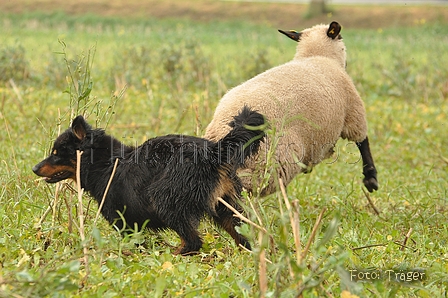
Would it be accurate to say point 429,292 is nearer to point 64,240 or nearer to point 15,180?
point 64,240

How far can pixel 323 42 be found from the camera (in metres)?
6.67

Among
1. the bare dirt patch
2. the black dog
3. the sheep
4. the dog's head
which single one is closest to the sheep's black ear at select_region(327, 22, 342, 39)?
the sheep

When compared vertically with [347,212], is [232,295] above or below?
above

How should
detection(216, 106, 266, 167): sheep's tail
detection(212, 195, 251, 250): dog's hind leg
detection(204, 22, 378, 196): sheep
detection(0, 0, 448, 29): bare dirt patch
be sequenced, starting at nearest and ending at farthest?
detection(216, 106, 266, 167): sheep's tail
detection(212, 195, 251, 250): dog's hind leg
detection(204, 22, 378, 196): sheep
detection(0, 0, 448, 29): bare dirt patch

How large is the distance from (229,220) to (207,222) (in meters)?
0.29

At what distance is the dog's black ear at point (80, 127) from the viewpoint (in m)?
4.38

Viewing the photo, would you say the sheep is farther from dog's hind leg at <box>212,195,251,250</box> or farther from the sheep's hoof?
dog's hind leg at <box>212,195,251,250</box>

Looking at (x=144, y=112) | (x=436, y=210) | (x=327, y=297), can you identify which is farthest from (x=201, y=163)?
(x=144, y=112)

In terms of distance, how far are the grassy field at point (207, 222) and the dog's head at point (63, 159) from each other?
0.10 meters

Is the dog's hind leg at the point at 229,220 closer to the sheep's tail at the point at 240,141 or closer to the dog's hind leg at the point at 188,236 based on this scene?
the dog's hind leg at the point at 188,236

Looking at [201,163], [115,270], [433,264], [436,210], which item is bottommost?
[436,210]

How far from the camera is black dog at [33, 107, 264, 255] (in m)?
4.23

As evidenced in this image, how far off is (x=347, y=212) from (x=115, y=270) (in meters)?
2.59

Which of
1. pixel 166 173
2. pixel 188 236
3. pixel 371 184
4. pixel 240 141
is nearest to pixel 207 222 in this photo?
pixel 188 236
